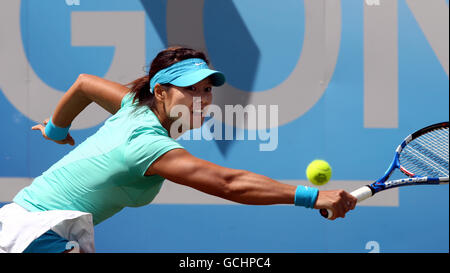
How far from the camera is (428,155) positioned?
2615 millimetres

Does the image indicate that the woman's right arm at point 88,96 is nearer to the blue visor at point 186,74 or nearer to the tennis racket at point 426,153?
the blue visor at point 186,74

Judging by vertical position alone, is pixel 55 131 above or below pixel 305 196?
above

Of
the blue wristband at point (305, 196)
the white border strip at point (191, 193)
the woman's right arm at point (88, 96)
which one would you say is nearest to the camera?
the blue wristband at point (305, 196)

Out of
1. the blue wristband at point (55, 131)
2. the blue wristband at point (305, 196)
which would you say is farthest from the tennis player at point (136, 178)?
the blue wristband at point (55, 131)

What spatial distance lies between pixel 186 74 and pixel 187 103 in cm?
11

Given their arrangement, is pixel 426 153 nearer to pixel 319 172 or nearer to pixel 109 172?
pixel 319 172

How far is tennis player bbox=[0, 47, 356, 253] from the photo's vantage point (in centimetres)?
179

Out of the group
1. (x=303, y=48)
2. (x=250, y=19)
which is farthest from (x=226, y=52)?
(x=303, y=48)

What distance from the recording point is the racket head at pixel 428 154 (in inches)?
101

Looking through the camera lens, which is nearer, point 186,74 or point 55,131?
point 186,74

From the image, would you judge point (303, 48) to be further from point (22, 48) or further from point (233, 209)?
point (22, 48)

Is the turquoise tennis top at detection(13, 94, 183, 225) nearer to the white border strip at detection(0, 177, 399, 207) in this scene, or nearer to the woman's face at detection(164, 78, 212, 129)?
the woman's face at detection(164, 78, 212, 129)

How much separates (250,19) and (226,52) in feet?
0.85

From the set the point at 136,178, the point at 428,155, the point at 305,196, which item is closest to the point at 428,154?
the point at 428,155
